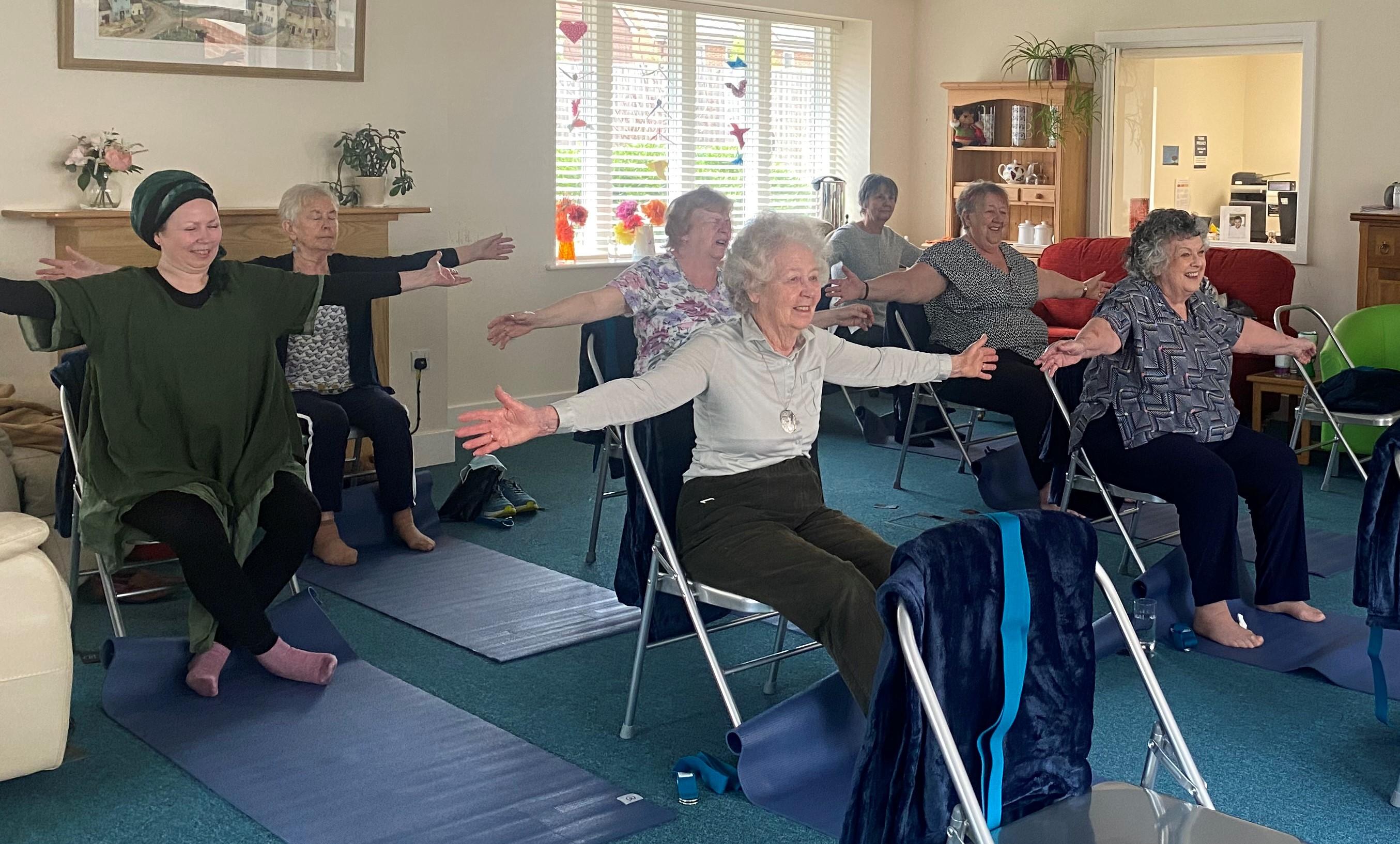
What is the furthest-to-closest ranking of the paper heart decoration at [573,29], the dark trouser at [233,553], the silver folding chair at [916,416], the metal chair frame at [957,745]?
the paper heart decoration at [573,29] → the silver folding chair at [916,416] → the dark trouser at [233,553] → the metal chair frame at [957,745]

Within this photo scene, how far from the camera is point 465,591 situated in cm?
460

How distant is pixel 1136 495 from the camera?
430cm

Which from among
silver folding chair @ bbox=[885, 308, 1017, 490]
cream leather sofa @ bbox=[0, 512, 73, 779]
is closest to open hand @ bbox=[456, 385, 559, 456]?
cream leather sofa @ bbox=[0, 512, 73, 779]

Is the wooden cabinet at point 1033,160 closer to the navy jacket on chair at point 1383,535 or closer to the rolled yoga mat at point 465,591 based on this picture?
the rolled yoga mat at point 465,591

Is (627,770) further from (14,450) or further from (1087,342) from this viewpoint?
(14,450)

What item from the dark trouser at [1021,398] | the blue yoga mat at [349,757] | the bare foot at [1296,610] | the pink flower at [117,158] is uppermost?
the pink flower at [117,158]

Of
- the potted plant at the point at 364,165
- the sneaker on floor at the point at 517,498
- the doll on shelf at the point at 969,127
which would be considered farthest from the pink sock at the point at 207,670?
the doll on shelf at the point at 969,127

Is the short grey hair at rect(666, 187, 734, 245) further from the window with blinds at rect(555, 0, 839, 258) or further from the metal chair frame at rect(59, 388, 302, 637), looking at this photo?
the window with blinds at rect(555, 0, 839, 258)

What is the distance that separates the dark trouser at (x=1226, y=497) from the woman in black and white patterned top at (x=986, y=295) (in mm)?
1010

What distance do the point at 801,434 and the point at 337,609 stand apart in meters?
1.79

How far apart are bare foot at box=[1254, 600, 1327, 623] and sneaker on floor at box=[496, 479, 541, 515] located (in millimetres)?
2659

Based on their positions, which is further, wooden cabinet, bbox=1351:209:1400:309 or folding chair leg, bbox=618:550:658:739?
wooden cabinet, bbox=1351:209:1400:309

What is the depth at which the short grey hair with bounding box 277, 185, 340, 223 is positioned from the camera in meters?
4.89

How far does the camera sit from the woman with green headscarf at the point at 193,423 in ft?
11.7
